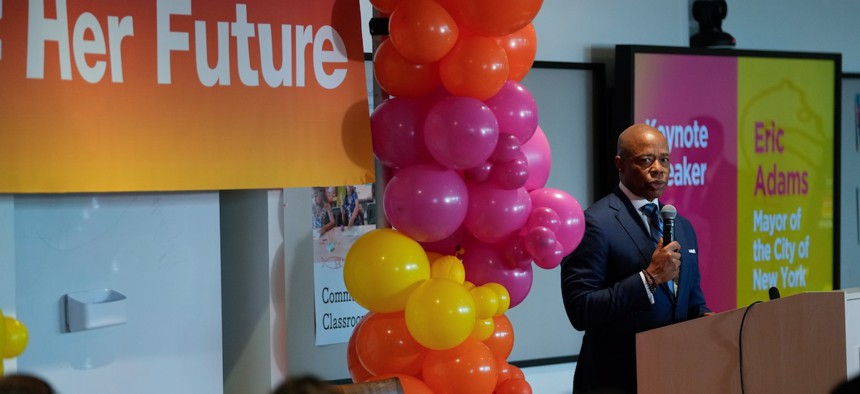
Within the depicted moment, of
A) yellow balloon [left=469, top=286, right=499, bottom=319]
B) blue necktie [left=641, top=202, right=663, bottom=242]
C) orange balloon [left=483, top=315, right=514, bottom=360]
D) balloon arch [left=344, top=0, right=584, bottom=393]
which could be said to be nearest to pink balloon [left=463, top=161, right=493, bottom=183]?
balloon arch [left=344, top=0, right=584, bottom=393]

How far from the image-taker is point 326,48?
132 inches

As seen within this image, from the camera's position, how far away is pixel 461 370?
8.66 feet

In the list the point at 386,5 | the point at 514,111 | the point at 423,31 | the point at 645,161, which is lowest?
the point at 645,161

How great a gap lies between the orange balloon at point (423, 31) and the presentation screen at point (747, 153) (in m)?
2.23

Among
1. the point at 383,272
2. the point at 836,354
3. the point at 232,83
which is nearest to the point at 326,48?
the point at 232,83

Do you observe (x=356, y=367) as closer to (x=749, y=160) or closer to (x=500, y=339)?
(x=500, y=339)

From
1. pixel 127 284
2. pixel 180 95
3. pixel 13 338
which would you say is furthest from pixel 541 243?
pixel 127 284

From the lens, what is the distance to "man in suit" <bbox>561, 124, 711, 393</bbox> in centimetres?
299

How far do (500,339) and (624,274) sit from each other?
0.49m

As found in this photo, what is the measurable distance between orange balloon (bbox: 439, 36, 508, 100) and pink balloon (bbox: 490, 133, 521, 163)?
139 millimetres

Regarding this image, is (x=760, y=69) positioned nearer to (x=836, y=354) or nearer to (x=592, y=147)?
(x=592, y=147)

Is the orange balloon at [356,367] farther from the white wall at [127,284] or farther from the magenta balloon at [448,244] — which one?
the white wall at [127,284]

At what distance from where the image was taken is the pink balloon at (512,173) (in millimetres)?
2754

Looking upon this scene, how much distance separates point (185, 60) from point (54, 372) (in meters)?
1.12
